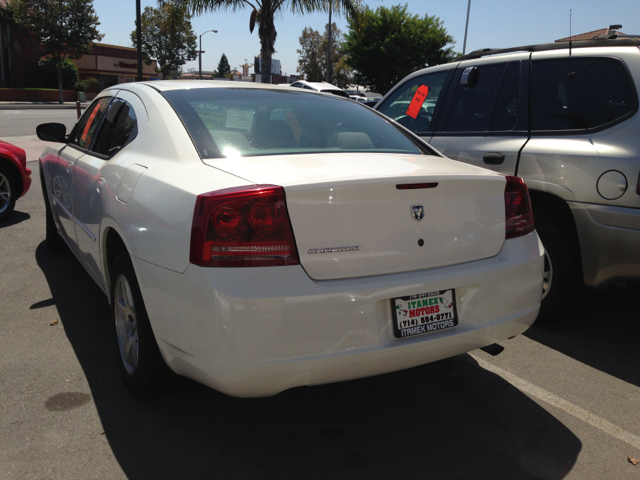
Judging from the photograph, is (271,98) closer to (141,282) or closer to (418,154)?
(418,154)

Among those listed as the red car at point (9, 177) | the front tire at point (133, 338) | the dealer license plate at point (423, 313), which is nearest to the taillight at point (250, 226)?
the dealer license plate at point (423, 313)

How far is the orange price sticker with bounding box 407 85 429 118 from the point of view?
17.9ft

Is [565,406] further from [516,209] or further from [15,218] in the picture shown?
[15,218]

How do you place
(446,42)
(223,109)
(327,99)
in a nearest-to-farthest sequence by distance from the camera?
(223,109) < (327,99) < (446,42)

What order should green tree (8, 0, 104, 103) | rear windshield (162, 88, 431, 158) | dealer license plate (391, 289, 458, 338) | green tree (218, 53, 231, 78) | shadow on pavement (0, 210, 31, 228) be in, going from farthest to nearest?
green tree (218, 53, 231, 78), green tree (8, 0, 104, 103), shadow on pavement (0, 210, 31, 228), rear windshield (162, 88, 431, 158), dealer license plate (391, 289, 458, 338)

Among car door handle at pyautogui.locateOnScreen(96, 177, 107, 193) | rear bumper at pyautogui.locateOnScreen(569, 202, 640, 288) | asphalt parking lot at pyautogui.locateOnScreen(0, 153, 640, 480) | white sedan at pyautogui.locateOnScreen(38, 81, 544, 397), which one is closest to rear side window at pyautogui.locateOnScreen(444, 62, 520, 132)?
rear bumper at pyautogui.locateOnScreen(569, 202, 640, 288)

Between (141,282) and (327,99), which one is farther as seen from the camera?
(327,99)

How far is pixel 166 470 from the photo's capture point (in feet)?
8.15

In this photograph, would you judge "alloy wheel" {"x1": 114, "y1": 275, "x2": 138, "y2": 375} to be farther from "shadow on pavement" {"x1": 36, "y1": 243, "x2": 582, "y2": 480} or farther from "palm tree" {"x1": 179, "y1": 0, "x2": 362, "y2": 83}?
"palm tree" {"x1": 179, "y1": 0, "x2": 362, "y2": 83}

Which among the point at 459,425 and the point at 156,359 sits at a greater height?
the point at 156,359

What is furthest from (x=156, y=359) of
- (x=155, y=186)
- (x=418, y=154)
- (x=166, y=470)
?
(x=418, y=154)

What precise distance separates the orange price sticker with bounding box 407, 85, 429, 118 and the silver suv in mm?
443

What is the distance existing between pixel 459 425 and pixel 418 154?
4.88 ft

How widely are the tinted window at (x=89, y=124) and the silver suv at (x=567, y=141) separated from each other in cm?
279
